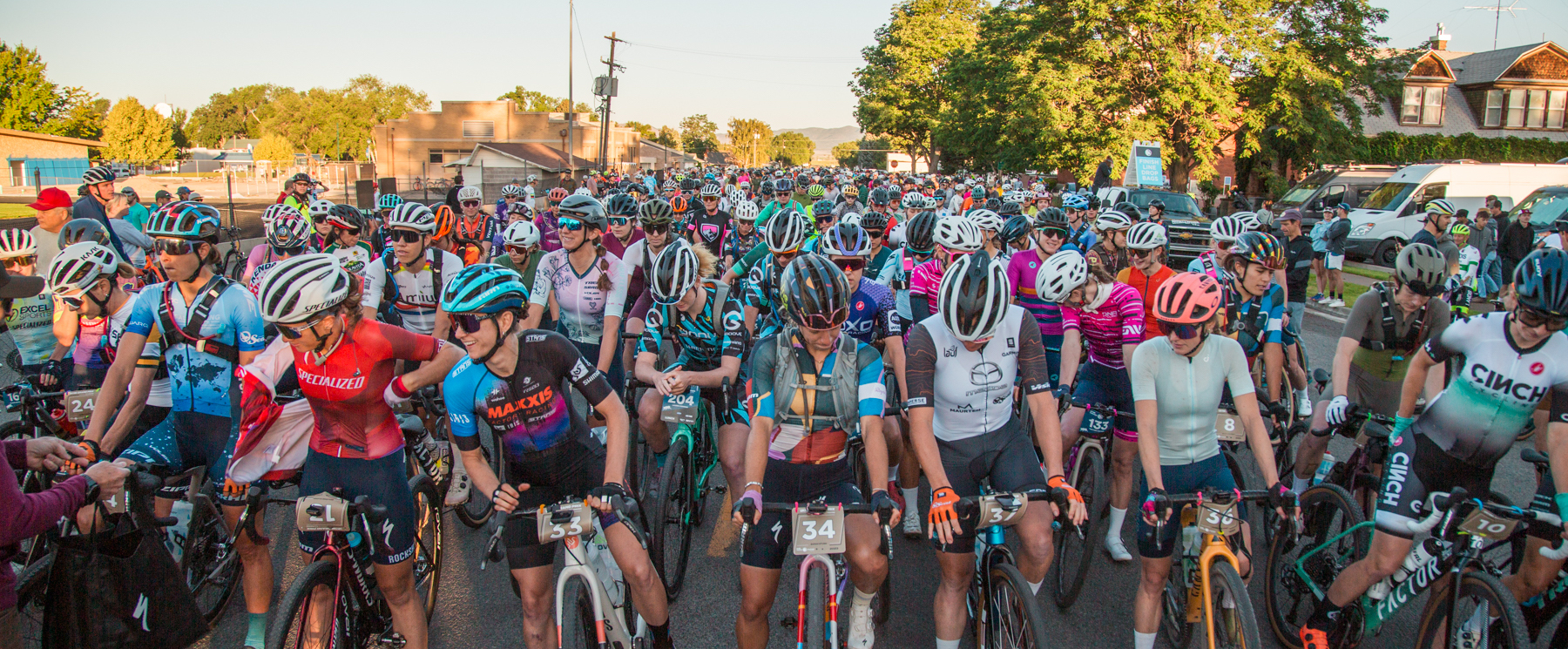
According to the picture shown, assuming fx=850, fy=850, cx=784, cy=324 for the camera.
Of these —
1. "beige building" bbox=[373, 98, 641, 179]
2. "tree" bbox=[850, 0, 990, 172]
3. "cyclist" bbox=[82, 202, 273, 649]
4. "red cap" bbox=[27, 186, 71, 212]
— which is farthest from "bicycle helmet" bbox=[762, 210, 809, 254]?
"beige building" bbox=[373, 98, 641, 179]

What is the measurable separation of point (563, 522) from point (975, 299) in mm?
2035

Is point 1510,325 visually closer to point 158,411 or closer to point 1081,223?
point 158,411

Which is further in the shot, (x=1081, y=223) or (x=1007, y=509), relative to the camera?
(x=1081, y=223)

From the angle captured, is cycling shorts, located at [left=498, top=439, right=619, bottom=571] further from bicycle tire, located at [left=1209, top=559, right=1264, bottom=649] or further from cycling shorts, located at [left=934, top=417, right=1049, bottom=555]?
bicycle tire, located at [left=1209, top=559, right=1264, bottom=649]

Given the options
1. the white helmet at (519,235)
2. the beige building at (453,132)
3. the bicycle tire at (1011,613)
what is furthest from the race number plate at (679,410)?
the beige building at (453,132)

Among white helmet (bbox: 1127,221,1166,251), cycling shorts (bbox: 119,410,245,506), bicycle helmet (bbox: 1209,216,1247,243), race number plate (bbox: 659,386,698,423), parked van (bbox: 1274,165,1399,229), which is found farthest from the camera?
parked van (bbox: 1274,165,1399,229)

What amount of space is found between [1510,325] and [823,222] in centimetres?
805

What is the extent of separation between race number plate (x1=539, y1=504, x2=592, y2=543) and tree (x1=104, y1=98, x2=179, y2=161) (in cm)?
8667

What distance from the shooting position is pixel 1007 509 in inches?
138

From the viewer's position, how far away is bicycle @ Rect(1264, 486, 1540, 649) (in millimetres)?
3340

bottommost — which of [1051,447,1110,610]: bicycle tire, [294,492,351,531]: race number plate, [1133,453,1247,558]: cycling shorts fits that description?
[1051,447,1110,610]: bicycle tire

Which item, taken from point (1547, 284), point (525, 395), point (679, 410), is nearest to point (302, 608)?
point (525, 395)

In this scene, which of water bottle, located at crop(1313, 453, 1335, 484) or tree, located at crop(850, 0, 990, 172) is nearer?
water bottle, located at crop(1313, 453, 1335, 484)

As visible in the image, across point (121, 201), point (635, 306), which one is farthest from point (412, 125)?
point (635, 306)
